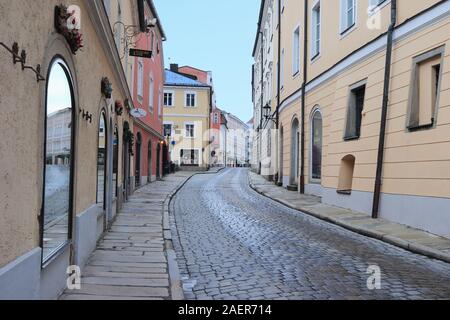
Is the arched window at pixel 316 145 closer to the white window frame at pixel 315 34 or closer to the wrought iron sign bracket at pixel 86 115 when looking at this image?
the white window frame at pixel 315 34

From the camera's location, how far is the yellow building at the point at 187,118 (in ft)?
161

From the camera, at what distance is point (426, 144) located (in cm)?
918

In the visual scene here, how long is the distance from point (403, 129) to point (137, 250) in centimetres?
→ 620

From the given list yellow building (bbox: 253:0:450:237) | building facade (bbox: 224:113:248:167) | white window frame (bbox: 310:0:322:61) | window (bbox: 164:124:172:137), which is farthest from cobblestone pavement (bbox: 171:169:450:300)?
building facade (bbox: 224:113:248:167)

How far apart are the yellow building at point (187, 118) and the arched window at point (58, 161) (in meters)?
42.8

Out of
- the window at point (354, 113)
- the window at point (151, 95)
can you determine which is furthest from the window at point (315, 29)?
the window at point (151, 95)

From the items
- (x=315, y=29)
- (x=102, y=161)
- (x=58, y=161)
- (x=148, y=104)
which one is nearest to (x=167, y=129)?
(x=148, y=104)

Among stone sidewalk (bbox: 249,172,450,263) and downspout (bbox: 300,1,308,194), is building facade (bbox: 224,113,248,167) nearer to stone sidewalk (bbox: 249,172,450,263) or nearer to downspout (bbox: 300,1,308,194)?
downspout (bbox: 300,1,308,194)

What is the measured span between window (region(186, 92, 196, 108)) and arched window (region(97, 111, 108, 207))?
134ft

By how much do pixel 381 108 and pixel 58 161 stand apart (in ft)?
26.8

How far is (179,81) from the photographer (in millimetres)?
50625
